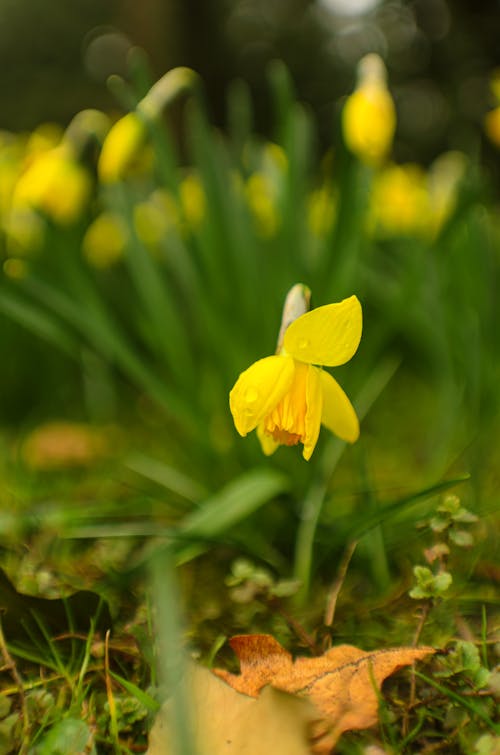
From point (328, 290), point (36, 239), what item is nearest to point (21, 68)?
point (36, 239)

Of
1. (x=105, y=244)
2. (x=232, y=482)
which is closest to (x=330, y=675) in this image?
(x=232, y=482)

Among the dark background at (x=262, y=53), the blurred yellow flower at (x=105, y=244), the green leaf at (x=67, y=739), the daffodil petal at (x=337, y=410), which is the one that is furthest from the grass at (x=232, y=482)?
the dark background at (x=262, y=53)

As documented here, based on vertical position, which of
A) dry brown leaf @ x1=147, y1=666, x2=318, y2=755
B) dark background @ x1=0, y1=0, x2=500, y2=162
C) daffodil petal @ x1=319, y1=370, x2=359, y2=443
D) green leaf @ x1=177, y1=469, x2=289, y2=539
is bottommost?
dry brown leaf @ x1=147, y1=666, x2=318, y2=755

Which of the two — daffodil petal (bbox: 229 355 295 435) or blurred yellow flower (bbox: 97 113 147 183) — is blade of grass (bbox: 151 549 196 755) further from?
blurred yellow flower (bbox: 97 113 147 183)

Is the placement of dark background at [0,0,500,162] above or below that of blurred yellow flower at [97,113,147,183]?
above

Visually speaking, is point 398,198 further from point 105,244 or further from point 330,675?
point 330,675

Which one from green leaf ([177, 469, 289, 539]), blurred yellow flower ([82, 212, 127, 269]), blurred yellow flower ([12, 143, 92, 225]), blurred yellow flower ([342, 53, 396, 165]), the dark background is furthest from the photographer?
the dark background

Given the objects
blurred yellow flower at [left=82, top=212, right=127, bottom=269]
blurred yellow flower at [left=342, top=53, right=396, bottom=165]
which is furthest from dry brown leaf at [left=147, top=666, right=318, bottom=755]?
blurred yellow flower at [left=82, top=212, right=127, bottom=269]

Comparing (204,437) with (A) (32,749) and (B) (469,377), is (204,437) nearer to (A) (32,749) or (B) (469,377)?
(B) (469,377)
